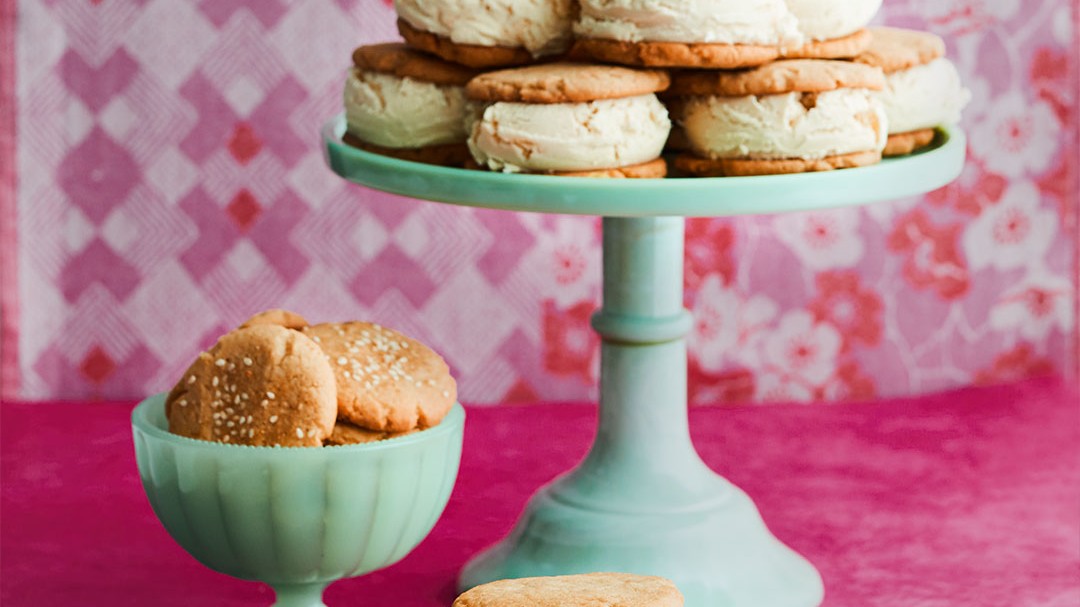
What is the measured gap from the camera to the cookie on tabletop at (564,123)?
1.36 meters

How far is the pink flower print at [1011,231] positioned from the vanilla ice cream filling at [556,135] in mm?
1200

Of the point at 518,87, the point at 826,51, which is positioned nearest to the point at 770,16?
the point at 826,51

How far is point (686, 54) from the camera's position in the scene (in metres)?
1.36

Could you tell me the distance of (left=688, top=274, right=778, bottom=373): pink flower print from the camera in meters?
2.42

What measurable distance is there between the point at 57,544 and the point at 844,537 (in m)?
0.84

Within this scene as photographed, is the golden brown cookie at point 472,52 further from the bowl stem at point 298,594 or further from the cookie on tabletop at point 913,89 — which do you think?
the bowl stem at point 298,594

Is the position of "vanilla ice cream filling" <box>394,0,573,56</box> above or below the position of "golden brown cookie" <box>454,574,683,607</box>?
above

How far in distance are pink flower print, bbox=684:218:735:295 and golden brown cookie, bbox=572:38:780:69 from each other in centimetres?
100

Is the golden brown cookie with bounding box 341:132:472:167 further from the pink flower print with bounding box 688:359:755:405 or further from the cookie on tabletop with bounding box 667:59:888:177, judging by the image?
the pink flower print with bounding box 688:359:755:405

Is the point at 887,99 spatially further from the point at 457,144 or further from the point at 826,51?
the point at 457,144

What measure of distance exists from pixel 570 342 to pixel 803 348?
33 centimetres

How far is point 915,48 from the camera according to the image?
1535mm

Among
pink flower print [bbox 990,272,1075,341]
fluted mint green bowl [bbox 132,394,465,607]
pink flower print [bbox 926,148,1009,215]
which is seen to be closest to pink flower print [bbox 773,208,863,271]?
pink flower print [bbox 926,148,1009,215]

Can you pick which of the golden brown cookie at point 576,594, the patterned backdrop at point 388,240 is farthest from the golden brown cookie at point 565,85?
the patterned backdrop at point 388,240
